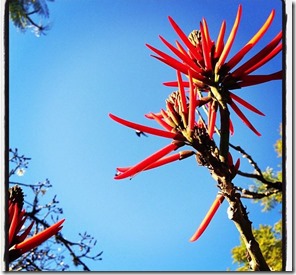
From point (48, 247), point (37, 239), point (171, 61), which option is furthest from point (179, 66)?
point (48, 247)

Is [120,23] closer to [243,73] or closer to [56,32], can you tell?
[56,32]

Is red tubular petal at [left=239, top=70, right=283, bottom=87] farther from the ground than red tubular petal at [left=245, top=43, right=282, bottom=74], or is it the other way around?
red tubular petal at [left=245, top=43, right=282, bottom=74]

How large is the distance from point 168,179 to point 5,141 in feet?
1.34

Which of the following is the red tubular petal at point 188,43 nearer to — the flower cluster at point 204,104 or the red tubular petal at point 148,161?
the flower cluster at point 204,104

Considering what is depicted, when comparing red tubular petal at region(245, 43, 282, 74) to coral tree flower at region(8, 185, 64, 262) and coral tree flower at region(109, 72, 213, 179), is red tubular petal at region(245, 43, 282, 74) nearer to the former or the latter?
coral tree flower at region(109, 72, 213, 179)

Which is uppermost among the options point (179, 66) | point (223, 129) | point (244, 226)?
point (179, 66)

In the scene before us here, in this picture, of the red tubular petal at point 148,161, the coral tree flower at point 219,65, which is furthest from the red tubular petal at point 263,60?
the red tubular petal at point 148,161

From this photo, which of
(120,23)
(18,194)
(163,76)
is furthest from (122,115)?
(18,194)

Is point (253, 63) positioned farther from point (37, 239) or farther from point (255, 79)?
point (37, 239)

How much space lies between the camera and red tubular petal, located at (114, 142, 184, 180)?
0.51m

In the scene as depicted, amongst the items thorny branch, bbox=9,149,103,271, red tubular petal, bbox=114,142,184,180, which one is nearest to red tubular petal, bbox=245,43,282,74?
red tubular petal, bbox=114,142,184,180

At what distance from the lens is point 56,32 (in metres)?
1.14

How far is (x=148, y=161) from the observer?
1.71 feet

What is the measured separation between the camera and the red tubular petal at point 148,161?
0.51 meters
